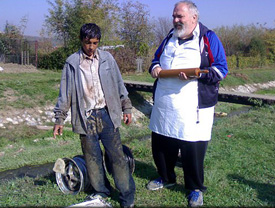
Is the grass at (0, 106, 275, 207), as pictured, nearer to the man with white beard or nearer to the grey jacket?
the man with white beard

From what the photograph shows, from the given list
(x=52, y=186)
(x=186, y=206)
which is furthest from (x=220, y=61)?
(x=52, y=186)

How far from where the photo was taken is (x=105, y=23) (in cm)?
2102

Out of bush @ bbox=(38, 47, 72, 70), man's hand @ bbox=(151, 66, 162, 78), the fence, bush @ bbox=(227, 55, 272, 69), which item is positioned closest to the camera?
man's hand @ bbox=(151, 66, 162, 78)

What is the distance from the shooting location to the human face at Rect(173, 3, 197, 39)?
372cm

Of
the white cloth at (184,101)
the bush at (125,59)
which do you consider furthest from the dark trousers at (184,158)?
the bush at (125,59)

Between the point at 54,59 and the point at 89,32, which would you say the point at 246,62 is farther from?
the point at 89,32

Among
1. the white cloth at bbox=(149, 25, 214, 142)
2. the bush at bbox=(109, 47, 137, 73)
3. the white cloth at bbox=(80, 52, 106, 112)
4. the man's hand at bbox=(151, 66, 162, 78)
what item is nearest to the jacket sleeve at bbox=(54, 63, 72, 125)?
the white cloth at bbox=(80, 52, 106, 112)

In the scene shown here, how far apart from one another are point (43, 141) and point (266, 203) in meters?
7.39

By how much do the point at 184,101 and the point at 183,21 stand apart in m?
0.87

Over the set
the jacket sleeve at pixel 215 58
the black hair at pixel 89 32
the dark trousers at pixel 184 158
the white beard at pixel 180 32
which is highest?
the white beard at pixel 180 32

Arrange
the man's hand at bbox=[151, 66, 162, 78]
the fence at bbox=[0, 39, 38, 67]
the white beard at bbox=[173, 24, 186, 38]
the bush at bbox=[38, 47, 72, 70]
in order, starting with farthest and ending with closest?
the bush at bbox=[38, 47, 72, 70] < the fence at bbox=[0, 39, 38, 67] < the man's hand at bbox=[151, 66, 162, 78] < the white beard at bbox=[173, 24, 186, 38]

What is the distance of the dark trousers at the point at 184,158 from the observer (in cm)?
388

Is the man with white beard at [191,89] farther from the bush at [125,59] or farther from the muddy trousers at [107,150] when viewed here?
the bush at [125,59]

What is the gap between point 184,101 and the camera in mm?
3852
